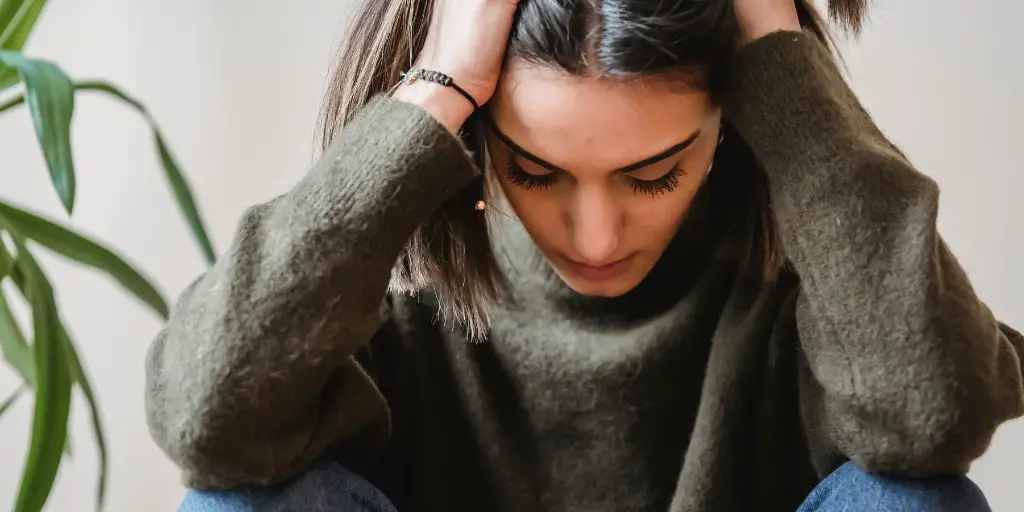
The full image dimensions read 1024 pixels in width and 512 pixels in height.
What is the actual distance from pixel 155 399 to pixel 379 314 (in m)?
0.17

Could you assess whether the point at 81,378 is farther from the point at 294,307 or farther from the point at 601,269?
the point at 601,269

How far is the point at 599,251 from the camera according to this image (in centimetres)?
65

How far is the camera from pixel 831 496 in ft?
2.18

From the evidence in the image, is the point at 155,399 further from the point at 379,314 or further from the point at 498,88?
the point at 498,88

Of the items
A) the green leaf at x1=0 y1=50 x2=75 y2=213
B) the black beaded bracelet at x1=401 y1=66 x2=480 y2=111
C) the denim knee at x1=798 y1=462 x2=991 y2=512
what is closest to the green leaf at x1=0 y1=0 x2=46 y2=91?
the green leaf at x1=0 y1=50 x2=75 y2=213

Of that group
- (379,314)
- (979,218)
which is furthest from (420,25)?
(979,218)

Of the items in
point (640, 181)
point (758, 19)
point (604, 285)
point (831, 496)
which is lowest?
point (831, 496)

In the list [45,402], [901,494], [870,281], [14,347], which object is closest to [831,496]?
[901,494]

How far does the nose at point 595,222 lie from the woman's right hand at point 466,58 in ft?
0.36

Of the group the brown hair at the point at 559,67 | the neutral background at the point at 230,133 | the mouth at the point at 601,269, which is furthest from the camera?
the neutral background at the point at 230,133

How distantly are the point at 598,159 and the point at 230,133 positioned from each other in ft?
2.47

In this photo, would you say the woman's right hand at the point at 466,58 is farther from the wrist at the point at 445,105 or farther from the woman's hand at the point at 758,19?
the woman's hand at the point at 758,19

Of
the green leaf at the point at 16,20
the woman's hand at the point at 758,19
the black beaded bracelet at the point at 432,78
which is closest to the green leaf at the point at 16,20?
the green leaf at the point at 16,20

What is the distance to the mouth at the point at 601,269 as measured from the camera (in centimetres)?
71
